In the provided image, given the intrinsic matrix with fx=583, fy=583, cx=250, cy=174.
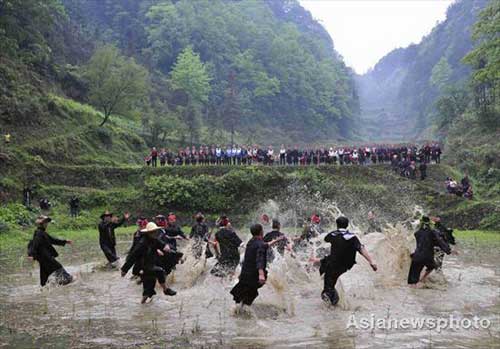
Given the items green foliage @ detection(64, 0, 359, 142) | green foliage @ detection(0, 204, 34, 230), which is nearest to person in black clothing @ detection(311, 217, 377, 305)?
green foliage @ detection(0, 204, 34, 230)

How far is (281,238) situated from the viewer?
1288cm

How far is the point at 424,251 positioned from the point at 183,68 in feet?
243

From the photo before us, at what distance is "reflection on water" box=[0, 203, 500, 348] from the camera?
346 inches

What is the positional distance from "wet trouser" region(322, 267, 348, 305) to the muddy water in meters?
0.20

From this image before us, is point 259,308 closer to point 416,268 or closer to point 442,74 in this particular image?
point 416,268

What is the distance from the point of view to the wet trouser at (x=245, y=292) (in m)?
10.3

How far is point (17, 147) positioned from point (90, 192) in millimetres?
6076

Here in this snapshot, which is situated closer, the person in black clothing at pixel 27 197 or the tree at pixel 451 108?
the person in black clothing at pixel 27 197

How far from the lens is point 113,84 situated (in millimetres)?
49812

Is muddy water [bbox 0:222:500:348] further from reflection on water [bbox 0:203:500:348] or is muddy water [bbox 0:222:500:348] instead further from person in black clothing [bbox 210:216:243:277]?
person in black clothing [bbox 210:216:243:277]

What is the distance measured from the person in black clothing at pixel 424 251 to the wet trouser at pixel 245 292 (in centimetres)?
451

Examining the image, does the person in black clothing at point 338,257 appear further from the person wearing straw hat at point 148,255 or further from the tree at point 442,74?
the tree at point 442,74

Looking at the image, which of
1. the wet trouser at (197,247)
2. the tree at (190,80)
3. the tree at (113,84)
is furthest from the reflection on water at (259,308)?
the tree at (190,80)

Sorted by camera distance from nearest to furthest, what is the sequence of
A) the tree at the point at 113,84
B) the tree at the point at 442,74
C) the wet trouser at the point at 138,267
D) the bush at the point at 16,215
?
the wet trouser at the point at 138,267, the bush at the point at 16,215, the tree at the point at 113,84, the tree at the point at 442,74
